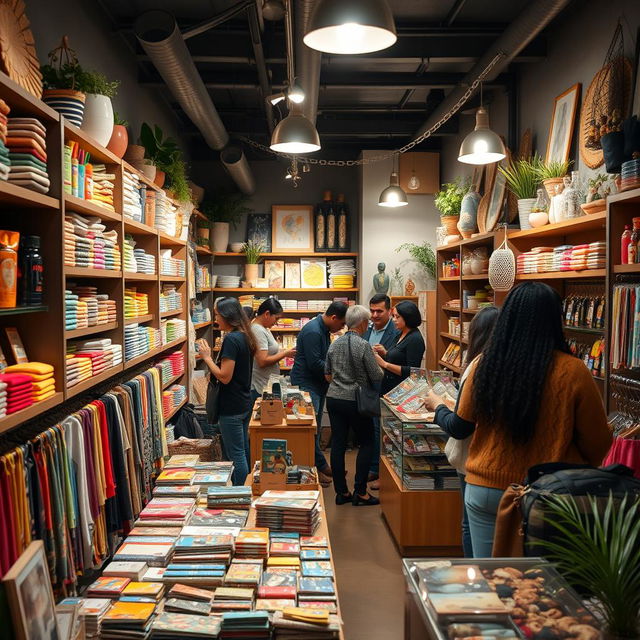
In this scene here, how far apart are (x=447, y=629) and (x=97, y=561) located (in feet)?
8.21

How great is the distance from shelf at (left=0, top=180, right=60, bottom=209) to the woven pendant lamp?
3435 mm

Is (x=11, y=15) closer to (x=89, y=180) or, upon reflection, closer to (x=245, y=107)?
(x=89, y=180)

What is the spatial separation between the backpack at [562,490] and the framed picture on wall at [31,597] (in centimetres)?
127

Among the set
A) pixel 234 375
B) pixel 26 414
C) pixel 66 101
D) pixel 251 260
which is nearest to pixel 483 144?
pixel 234 375

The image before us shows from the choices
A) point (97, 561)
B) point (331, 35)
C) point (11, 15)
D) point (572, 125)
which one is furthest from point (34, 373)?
point (572, 125)

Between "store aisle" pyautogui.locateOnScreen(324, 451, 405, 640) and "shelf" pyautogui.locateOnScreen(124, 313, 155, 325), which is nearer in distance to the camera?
"store aisle" pyautogui.locateOnScreen(324, 451, 405, 640)

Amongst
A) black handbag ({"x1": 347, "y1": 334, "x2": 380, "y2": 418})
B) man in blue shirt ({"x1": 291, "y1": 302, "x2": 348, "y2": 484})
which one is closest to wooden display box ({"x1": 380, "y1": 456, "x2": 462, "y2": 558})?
black handbag ({"x1": 347, "y1": 334, "x2": 380, "y2": 418})

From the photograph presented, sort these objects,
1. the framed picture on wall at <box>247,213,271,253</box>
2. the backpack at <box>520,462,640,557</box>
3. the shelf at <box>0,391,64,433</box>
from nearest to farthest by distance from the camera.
Answer: the backpack at <box>520,462,640,557</box> < the shelf at <box>0,391,64,433</box> < the framed picture on wall at <box>247,213,271,253</box>

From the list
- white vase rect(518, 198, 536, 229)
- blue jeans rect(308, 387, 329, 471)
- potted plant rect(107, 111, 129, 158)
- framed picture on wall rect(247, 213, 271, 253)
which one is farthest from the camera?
framed picture on wall rect(247, 213, 271, 253)

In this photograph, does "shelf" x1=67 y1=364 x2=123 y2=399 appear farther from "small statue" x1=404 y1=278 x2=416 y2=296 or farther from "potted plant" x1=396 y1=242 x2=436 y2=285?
"potted plant" x1=396 y1=242 x2=436 y2=285

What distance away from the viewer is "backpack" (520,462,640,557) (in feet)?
6.05

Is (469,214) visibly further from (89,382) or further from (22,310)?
(22,310)

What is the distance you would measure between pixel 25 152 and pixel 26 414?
3.47ft

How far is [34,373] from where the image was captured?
267 cm
